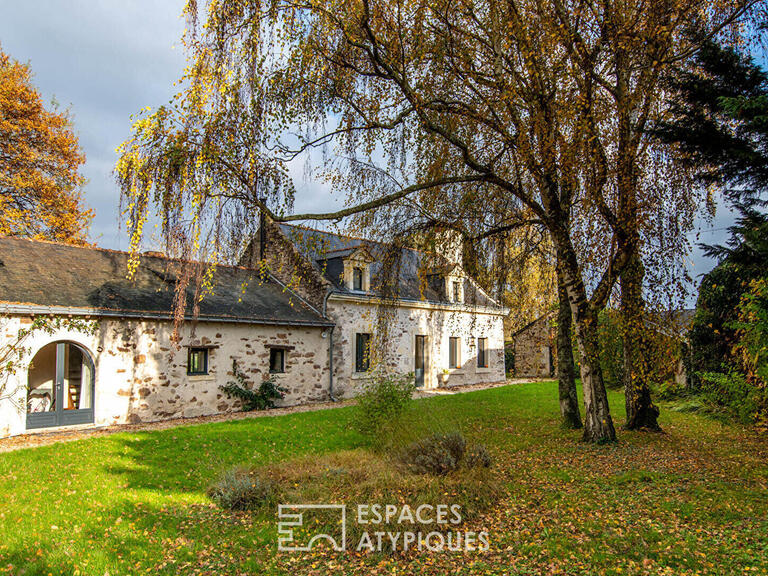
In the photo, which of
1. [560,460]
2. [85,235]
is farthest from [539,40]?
[85,235]

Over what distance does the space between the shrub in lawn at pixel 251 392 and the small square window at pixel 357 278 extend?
16.0 ft

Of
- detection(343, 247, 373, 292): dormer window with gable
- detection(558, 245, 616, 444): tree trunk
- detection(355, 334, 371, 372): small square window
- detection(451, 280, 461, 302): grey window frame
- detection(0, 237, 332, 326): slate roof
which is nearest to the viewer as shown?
detection(558, 245, 616, 444): tree trunk

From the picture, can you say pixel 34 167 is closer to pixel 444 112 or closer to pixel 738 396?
pixel 444 112

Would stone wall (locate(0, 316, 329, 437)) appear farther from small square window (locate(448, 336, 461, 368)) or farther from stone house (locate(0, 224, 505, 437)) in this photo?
small square window (locate(448, 336, 461, 368))

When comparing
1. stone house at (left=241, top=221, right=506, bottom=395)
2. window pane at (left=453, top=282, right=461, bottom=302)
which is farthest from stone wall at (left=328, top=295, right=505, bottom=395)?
window pane at (left=453, top=282, right=461, bottom=302)

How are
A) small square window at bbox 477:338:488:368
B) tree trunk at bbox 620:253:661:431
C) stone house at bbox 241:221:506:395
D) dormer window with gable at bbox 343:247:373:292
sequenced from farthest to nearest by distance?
small square window at bbox 477:338:488:368
dormer window with gable at bbox 343:247:373:292
stone house at bbox 241:221:506:395
tree trunk at bbox 620:253:661:431

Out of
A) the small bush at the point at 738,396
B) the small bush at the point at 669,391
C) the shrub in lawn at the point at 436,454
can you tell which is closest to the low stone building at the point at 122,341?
the shrub in lawn at the point at 436,454

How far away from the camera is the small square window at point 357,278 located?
58.7 ft

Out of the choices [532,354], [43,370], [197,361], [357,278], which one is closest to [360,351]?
[357,278]

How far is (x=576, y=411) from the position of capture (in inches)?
437

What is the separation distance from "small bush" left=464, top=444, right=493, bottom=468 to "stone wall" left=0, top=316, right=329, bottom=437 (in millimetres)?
8506

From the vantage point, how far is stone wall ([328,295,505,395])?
16969 millimetres

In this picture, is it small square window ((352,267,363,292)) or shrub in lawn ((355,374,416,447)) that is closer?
shrub in lawn ((355,374,416,447))

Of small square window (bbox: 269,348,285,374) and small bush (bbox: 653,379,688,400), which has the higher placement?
small square window (bbox: 269,348,285,374)
